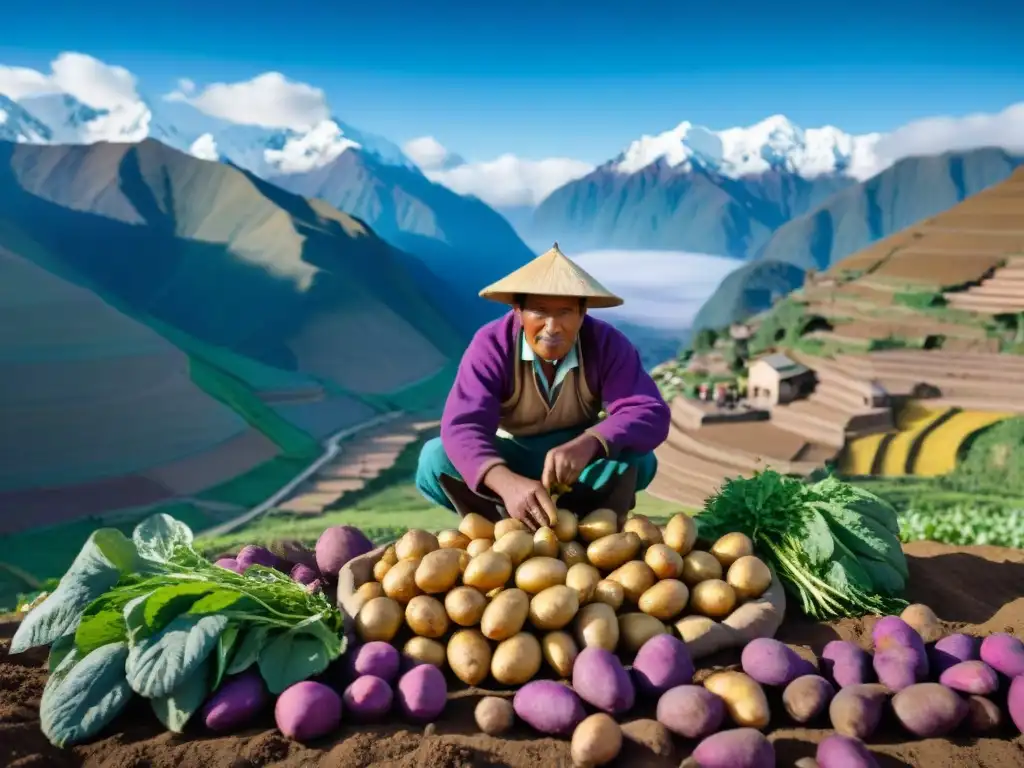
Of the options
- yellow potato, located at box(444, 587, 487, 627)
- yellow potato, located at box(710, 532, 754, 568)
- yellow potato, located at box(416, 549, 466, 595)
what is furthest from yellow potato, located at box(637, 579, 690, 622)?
yellow potato, located at box(416, 549, 466, 595)

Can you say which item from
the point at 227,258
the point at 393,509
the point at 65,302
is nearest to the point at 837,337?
the point at 393,509

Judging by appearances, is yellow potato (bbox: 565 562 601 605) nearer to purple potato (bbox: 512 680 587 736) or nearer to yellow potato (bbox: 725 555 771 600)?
purple potato (bbox: 512 680 587 736)

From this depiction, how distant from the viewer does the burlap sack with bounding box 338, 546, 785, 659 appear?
10.5ft

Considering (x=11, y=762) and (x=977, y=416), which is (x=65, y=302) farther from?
(x=11, y=762)

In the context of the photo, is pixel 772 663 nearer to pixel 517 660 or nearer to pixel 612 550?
pixel 612 550

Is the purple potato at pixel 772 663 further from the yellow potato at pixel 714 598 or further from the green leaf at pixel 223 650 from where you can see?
the green leaf at pixel 223 650

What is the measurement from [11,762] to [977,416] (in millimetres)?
16999

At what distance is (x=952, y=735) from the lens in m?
2.86

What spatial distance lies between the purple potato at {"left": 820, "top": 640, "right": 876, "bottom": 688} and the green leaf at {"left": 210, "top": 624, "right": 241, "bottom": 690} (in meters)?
2.11

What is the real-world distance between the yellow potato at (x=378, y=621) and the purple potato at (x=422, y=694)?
25cm

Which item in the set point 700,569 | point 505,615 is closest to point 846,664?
point 700,569

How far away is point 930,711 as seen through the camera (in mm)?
2795

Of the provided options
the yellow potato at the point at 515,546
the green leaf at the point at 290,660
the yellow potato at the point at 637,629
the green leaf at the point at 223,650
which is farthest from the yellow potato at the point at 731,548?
the green leaf at the point at 223,650

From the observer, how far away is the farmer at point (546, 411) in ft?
12.3
